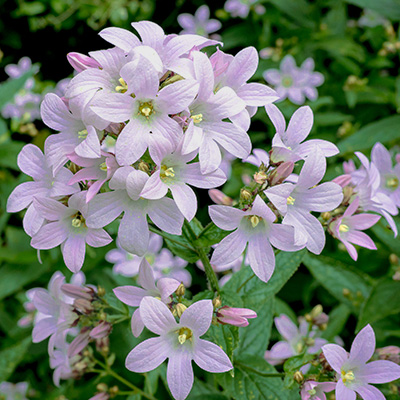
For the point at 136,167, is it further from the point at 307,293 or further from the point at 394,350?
the point at 307,293

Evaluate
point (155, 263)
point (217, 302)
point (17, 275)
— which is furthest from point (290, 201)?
point (17, 275)

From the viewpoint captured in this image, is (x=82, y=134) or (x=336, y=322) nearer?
(x=82, y=134)

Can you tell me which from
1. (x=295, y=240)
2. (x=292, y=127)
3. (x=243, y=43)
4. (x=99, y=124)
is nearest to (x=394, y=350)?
(x=295, y=240)

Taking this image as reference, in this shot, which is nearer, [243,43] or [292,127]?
[292,127]

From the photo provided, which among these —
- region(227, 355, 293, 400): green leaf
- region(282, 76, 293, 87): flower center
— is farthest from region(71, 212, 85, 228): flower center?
region(282, 76, 293, 87): flower center

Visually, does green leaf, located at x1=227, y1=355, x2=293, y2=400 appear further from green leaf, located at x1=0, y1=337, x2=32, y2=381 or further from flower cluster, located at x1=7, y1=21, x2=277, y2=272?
green leaf, located at x1=0, y1=337, x2=32, y2=381

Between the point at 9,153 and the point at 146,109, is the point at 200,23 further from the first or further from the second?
the point at 146,109
